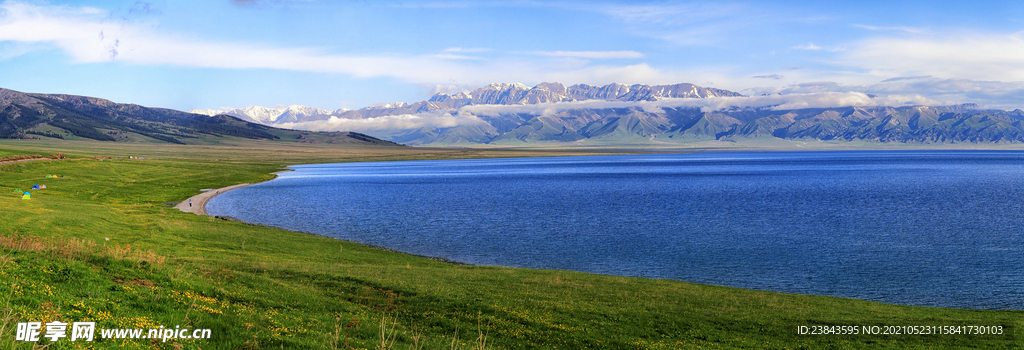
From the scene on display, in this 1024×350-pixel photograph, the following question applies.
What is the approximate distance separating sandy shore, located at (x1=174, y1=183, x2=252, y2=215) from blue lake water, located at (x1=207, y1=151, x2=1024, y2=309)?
7.58ft

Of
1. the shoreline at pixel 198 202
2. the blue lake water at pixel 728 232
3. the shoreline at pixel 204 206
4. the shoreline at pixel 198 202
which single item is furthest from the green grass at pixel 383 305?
the shoreline at pixel 198 202

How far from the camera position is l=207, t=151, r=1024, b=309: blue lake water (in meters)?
42.8

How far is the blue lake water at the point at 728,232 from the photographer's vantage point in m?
42.8

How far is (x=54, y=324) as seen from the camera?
1185 cm

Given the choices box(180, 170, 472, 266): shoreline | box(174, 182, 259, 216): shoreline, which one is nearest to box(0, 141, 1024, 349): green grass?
box(180, 170, 472, 266): shoreline

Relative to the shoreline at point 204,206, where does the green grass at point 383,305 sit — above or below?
above

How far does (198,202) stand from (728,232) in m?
86.6

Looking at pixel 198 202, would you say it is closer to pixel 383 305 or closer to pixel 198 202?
pixel 198 202

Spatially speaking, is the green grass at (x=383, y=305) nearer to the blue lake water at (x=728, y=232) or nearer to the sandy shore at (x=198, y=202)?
the blue lake water at (x=728, y=232)

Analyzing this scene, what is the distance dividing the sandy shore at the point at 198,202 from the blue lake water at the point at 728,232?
231 centimetres

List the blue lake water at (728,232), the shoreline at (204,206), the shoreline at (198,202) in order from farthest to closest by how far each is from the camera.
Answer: the shoreline at (198,202), the shoreline at (204,206), the blue lake water at (728,232)

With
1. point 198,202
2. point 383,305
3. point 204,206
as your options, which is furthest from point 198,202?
point 383,305

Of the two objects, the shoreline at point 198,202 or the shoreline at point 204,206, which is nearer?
the shoreline at point 204,206

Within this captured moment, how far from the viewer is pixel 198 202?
91.9 metres
